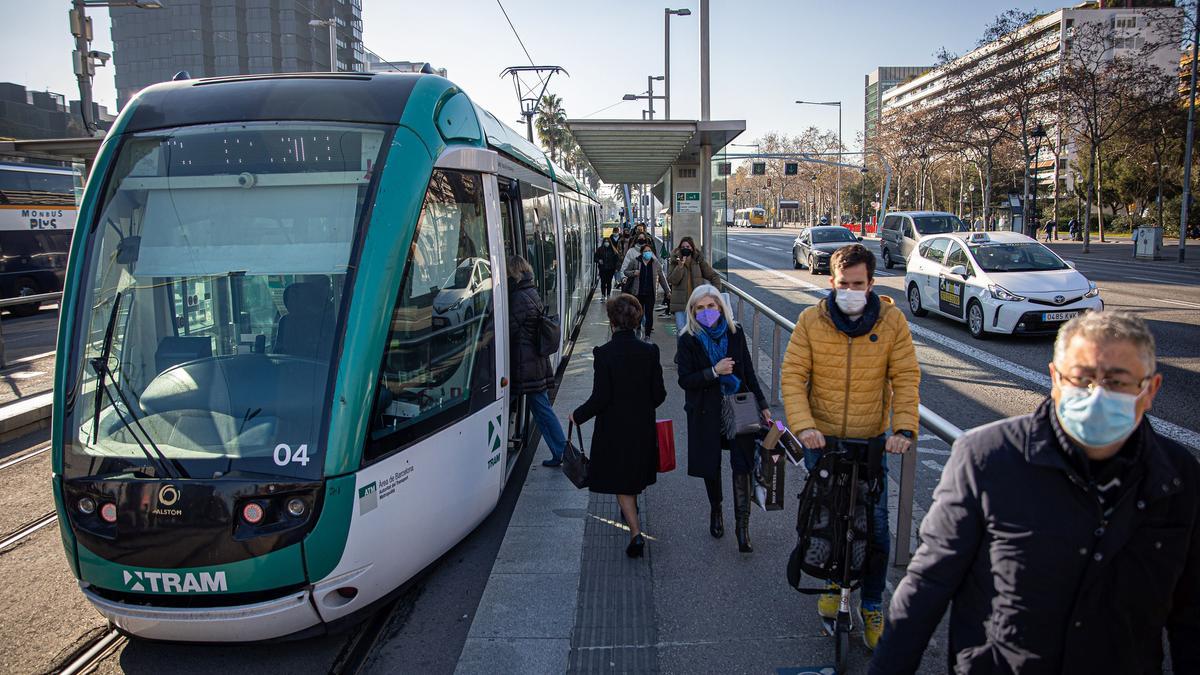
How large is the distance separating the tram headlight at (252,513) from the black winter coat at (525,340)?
8.74 ft

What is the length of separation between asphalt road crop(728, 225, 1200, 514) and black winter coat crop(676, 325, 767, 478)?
1810 millimetres

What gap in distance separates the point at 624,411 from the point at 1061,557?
2.90 m

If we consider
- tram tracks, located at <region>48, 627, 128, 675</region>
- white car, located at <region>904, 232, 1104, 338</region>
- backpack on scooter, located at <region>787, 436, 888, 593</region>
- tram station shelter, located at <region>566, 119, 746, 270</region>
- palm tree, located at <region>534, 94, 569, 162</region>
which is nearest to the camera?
backpack on scooter, located at <region>787, 436, 888, 593</region>

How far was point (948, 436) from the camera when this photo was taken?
11.3 ft

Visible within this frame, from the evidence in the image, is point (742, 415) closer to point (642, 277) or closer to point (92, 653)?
point (92, 653)

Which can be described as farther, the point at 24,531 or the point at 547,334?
the point at 547,334

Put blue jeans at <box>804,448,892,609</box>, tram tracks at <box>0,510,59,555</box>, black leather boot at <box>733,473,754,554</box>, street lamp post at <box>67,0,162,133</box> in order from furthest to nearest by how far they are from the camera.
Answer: street lamp post at <box>67,0,162,133</box>, tram tracks at <box>0,510,59,555</box>, black leather boot at <box>733,473,754,554</box>, blue jeans at <box>804,448,892,609</box>

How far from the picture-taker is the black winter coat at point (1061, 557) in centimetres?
190

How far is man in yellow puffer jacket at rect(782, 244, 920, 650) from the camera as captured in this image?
350 cm

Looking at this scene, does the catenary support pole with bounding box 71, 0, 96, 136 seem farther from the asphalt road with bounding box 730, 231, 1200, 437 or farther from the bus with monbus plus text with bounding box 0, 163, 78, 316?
the asphalt road with bounding box 730, 231, 1200, 437

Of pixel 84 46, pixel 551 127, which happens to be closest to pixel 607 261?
pixel 84 46

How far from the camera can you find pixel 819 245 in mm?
26438

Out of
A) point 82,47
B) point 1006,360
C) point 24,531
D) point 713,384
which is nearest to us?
point 713,384

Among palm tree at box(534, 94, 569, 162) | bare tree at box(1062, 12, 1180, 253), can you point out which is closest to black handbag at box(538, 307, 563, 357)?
bare tree at box(1062, 12, 1180, 253)
